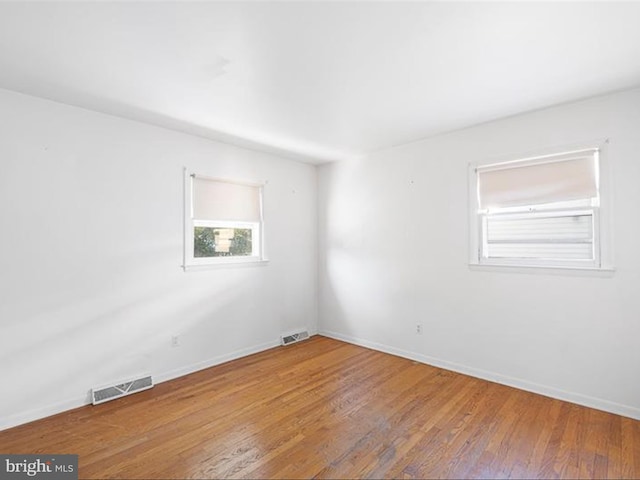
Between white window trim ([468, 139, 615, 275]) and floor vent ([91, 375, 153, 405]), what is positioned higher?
white window trim ([468, 139, 615, 275])

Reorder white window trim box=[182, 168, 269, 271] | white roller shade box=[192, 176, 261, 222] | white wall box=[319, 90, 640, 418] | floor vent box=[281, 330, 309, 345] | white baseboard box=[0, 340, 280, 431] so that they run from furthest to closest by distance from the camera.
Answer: floor vent box=[281, 330, 309, 345] → white roller shade box=[192, 176, 261, 222] → white window trim box=[182, 168, 269, 271] → white wall box=[319, 90, 640, 418] → white baseboard box=[0, 340, 280, 431]

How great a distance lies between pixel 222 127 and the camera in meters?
3.34

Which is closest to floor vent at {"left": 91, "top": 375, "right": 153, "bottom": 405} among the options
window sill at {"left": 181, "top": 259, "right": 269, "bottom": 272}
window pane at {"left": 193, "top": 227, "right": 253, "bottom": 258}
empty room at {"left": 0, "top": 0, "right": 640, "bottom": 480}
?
empty room at {"left": 0, "top": 0, "right": 640, "bottom": 480}

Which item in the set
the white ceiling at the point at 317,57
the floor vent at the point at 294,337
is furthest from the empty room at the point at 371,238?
the floor vent at the point at 294,337

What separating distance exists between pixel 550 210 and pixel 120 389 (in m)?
4.33

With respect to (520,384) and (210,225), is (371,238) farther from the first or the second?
(520,384)

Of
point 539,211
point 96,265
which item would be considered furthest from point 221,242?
point 539,211

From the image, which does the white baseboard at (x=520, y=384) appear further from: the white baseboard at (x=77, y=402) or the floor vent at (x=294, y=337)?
the white baseboard at (x=77, y=402)

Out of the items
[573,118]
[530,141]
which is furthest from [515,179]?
[573,118]

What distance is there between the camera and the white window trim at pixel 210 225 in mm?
3496

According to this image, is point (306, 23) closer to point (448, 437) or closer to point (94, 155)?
point (94, 155)

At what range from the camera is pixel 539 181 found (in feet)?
9.84

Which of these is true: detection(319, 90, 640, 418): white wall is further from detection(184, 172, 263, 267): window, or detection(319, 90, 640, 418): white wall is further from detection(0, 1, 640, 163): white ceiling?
detection(184, 172, 263, 267): window

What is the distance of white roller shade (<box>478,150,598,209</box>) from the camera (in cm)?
278
